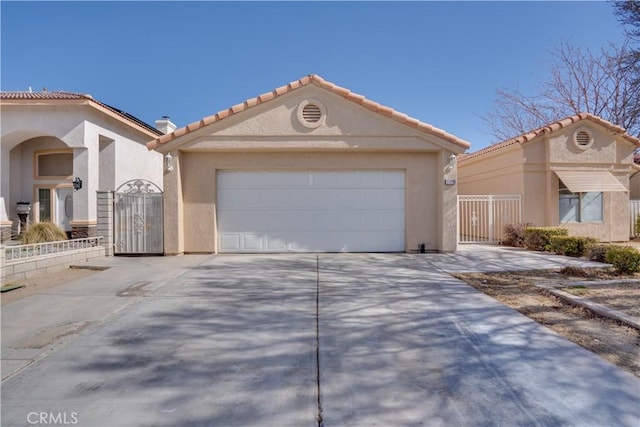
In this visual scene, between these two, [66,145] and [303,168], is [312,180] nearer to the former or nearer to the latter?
[303,168]

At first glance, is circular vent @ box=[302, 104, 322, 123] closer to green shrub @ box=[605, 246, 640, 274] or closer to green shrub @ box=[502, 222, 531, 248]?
green shrub @ box=[605, 246, 640, 274]

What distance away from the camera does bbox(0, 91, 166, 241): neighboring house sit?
12.8m

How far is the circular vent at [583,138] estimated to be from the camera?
13.3 m

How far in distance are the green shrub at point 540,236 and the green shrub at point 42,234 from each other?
51.1ft

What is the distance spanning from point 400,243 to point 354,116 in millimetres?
4198

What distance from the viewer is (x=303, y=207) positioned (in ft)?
34.6

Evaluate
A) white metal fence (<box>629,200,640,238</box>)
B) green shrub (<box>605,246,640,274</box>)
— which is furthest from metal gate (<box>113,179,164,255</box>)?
white metal fence (<box>629,200,640,238</box>)

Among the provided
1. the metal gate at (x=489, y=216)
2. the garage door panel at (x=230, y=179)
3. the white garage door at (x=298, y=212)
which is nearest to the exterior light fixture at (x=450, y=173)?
the white garage door at (x=298, y=212)

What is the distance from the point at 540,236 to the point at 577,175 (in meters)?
3.95

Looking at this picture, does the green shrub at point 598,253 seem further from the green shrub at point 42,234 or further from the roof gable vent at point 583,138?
the green shrub at point 42,234

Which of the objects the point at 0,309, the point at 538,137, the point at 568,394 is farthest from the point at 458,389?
the point at 538,137

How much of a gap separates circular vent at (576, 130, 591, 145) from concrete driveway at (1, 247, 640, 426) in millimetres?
11071

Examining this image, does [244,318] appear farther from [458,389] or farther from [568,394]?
[568,394]

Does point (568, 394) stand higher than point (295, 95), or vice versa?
point (295, 95)
